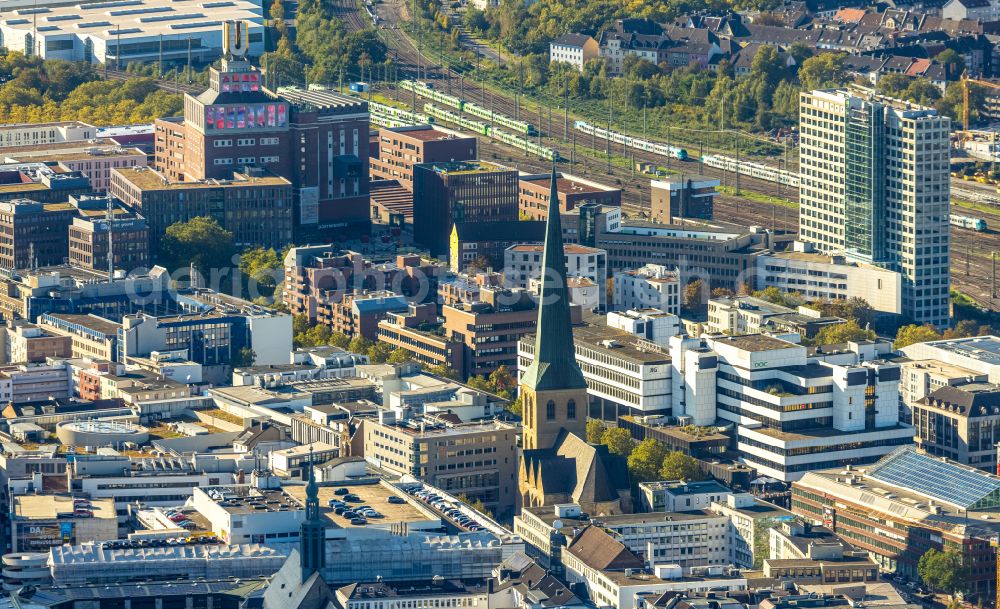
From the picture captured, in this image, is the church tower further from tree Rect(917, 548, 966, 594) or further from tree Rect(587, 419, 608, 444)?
tree Rect(917, 548, 966, 594)

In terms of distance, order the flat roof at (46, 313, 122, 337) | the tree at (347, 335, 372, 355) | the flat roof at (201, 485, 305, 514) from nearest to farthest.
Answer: the flat roof at (201, 485, 305, 514)
the flat roof at (46, 313, 122, 337)
the tree at (347, 335, 372, 355)

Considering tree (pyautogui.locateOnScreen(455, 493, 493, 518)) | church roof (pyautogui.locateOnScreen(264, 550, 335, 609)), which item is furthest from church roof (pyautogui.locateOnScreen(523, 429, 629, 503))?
church roof (pyautogui.locateOnScreen(264, 550, 335, 609))

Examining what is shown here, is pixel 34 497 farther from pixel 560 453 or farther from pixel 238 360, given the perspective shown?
pixel 238 360

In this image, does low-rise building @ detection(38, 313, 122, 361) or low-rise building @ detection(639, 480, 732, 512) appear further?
low-rise building @ detection(38, 313, 122, 361)

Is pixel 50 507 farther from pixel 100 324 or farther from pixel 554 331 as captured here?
pixel 100 324

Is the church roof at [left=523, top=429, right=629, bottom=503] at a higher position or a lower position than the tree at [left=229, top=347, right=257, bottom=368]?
higher

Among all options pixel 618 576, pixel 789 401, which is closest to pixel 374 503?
pixel 618 576

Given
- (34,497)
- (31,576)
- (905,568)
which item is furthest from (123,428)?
(905,568)
